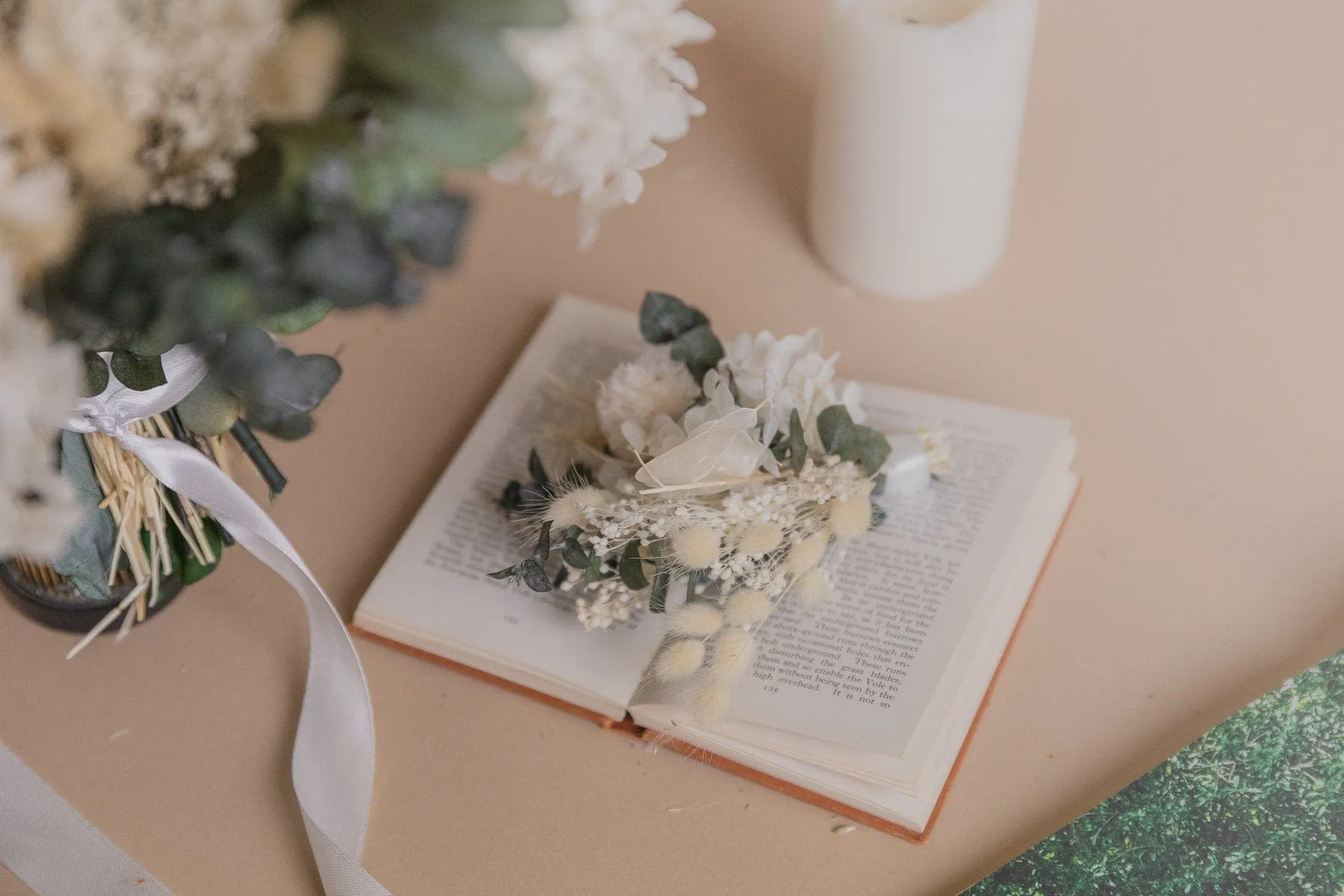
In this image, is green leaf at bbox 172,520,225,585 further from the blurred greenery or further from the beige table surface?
the blurred greenery

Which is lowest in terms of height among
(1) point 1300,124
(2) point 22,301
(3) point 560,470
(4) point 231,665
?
(4) point 231,665

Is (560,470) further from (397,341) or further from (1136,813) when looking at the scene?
(1136,813)

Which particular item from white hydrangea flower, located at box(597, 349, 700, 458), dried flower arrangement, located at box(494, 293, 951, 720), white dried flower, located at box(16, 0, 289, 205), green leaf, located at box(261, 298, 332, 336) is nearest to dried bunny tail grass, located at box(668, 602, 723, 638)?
dried flower arrangement, located at box(494, 293, 951, 720)

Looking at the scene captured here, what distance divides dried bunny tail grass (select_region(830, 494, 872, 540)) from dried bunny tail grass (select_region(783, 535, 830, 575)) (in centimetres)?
1

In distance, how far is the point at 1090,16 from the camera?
101 centimetres

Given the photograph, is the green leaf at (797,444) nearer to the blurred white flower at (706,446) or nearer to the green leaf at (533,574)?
the blurred white flower at (706,446)

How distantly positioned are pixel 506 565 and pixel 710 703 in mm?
161

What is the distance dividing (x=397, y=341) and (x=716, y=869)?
0.44 meters

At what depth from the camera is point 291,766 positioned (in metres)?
0.67

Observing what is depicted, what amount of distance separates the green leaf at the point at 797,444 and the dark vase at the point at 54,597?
1.24ft

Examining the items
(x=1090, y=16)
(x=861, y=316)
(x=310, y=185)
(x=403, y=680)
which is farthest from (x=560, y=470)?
Result: (x=1090, y=16)

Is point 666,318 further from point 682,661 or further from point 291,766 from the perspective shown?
point 291,766

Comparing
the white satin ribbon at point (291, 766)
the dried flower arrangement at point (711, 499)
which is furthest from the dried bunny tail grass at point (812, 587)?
the white satin ribbon at point (291, 766)

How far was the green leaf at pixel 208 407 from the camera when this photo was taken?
1.94 feet
